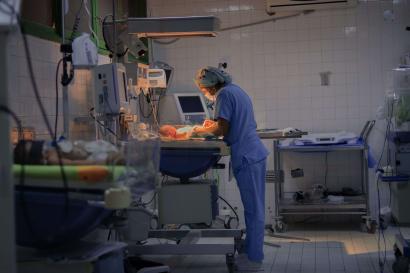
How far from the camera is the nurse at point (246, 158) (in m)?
4.35

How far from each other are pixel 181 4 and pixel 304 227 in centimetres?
265

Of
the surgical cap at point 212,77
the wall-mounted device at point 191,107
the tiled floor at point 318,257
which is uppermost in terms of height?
the surgical cap at point 212,77

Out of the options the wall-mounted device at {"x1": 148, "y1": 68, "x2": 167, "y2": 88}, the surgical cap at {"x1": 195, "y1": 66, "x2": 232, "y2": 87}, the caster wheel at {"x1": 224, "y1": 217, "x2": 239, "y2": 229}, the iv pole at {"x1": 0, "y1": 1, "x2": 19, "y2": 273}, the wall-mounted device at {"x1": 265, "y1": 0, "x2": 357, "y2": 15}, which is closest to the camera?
the iv pole at {"x1": 0, "y1": 1, "x2": 19, "y2": 273}

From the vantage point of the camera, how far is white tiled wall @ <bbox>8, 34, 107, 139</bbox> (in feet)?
11.8

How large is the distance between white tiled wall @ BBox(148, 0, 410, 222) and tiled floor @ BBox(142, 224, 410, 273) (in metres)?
0.87

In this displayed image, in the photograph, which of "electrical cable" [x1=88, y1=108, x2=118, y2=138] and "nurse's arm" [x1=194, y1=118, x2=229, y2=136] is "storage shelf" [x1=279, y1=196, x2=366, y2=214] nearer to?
"nurse's arm" [x1=194, y1=118, x2=229, y2=136]

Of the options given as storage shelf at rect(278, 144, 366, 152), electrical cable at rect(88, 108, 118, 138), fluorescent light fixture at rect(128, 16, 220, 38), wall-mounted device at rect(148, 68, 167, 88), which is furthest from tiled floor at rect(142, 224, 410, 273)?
fluorescent light fixture at rect(128, 16, 220, 38)

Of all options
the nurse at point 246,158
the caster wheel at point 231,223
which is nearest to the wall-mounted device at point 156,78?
the nurse at point 246,158

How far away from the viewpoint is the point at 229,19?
20.8 ft

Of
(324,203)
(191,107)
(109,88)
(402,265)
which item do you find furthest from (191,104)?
(402,265)

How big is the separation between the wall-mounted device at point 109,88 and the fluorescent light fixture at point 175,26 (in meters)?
0.34

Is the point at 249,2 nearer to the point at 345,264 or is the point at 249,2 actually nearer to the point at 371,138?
the point at 371,138

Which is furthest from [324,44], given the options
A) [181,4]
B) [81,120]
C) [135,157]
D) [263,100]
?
[135,157]

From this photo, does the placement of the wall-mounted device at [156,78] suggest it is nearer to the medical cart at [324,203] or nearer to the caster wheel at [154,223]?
the caster wheel at [154,223]
